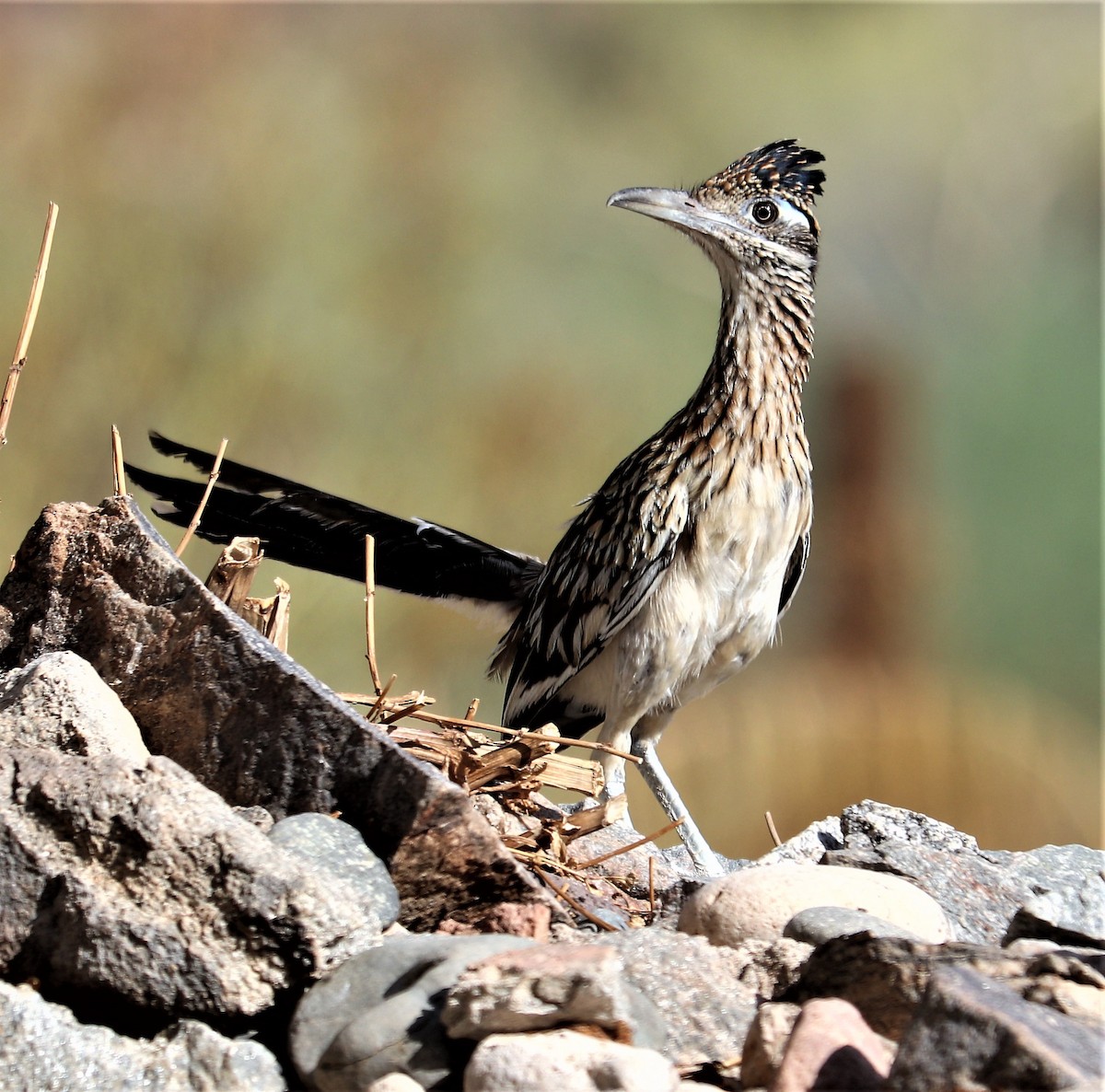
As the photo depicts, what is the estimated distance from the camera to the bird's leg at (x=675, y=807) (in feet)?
12.3

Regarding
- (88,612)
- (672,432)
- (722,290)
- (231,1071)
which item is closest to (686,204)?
(722,290)

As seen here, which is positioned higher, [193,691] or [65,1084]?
[193,691]

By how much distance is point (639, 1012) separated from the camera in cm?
185

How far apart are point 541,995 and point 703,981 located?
1.28 feet

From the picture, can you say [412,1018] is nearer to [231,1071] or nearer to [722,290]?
[231,1071]

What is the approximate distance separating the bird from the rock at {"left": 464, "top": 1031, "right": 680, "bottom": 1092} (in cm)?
212

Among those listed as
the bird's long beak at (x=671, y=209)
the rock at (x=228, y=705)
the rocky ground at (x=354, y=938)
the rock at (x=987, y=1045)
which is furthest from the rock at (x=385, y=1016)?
the bird's long beak at (x=671, y=209)

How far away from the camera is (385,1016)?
1.81 m

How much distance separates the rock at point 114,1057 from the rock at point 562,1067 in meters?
0.35

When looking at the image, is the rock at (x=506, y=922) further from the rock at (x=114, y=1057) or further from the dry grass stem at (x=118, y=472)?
the dry grass stem at (x=118, y=472)

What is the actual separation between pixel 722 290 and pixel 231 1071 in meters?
3.15

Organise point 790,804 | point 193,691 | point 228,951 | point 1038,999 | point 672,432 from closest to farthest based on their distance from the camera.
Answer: point 1038,999 → point 228,951 → point 193,691 → point 672,432 → point 790,804

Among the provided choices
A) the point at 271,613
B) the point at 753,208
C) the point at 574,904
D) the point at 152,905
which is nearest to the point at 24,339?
the point at 271,613

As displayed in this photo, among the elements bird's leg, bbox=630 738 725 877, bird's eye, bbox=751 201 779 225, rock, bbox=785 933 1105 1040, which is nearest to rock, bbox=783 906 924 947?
rock, bbox=785 933 1105 1040
